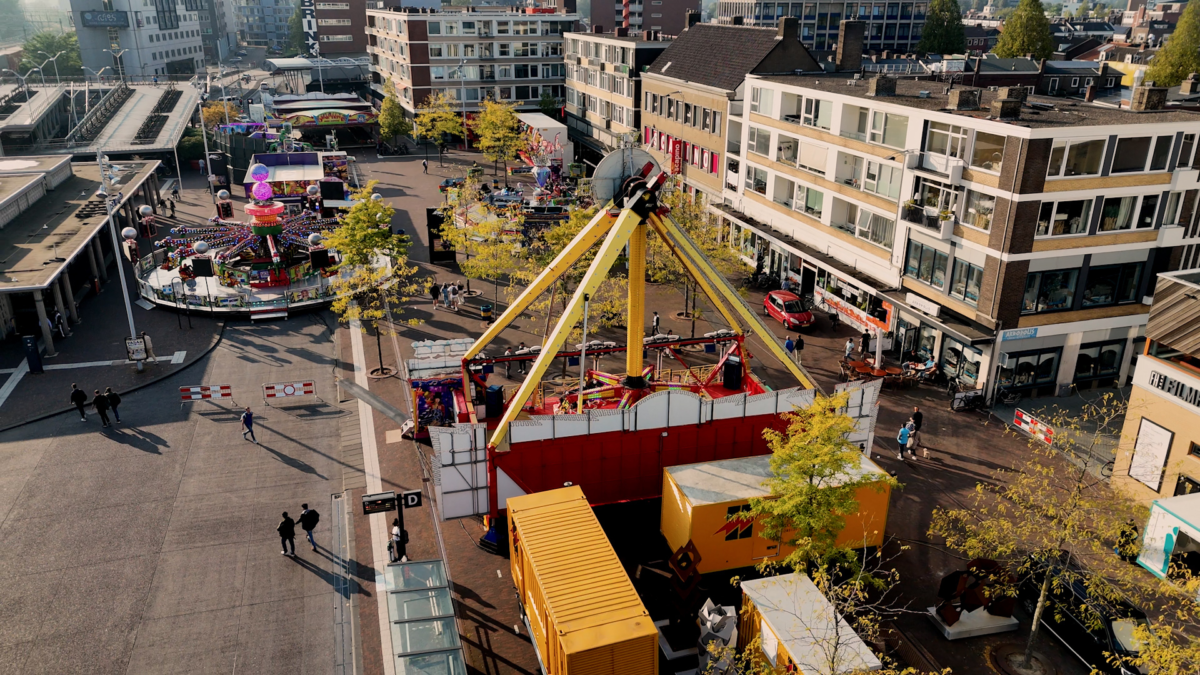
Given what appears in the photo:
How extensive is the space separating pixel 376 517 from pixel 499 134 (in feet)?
200

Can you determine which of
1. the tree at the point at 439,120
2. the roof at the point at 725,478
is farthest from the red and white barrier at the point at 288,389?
the tree at the point at 439,120

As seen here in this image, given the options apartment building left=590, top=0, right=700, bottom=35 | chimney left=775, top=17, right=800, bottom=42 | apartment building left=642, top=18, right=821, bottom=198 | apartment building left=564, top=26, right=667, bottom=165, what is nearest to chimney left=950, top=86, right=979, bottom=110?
apartment building left=642, top=18, right=821, bottom=198

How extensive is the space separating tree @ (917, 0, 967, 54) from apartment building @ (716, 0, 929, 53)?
50.2 ft

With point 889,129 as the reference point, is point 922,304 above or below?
below

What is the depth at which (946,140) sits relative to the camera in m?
36.1

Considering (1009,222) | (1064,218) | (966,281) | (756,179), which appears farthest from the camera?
(756,179)

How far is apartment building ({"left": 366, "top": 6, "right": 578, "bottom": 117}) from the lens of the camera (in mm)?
99625

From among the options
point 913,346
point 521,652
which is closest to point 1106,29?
point 913,346

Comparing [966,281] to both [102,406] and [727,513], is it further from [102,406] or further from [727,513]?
[102,406]

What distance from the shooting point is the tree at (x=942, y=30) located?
118m

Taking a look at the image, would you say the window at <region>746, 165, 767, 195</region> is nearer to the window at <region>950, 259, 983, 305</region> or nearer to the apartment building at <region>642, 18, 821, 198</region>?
the apartment building at <region>642, 18, 821, 198</region>

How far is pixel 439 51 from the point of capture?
101 meters

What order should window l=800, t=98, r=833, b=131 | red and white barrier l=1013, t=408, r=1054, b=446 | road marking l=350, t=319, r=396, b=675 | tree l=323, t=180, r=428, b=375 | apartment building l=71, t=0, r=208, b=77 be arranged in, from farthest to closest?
apartment building l=71, t=0, r=208, b=77 < window l=800, t=98, r=833, b=131 < tree l=323, t=180, r=428, b=375 < red and white barrier l=1013, t=408, r=1054, b=446 < road marking l=350, t=319, r=396, b=675

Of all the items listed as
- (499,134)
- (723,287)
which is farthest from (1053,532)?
(499,134)
